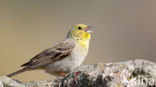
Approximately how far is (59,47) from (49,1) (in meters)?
12.9

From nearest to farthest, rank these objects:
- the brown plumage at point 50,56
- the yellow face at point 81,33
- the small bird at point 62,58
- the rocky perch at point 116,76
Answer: the rocky perch at point 116,76, the small bird at point 62,58, the brown plumage at point 50,56, the yellow face at point 81,33

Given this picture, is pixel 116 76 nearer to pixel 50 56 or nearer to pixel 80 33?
pixel 50 56

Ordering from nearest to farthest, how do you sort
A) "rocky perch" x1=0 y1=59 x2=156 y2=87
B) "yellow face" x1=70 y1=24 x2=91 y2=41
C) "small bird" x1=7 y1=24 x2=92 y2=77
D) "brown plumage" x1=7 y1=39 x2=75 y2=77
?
1. "rocky perch" x1=0 y1=59 x2=156 y2=87
2. "small bird" x1=7 y1=24 x2=92 y2=77
3. "brown plumage" x1=7 y1=39 x2=75 y2=77
4. "yellow face" x1=70 y1=24 x2=91 y2=41

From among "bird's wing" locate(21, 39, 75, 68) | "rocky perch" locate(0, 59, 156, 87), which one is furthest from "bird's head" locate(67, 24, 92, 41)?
"rocky perch" locate(0, 59, 156, 87)

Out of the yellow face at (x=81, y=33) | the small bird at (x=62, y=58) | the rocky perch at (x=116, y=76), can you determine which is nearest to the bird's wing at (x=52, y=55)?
the small bird at (x=62, y=58)

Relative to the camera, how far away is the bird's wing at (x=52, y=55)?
26.6 feet

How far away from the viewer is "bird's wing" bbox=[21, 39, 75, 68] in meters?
8.12

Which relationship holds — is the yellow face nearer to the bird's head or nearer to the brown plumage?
the bird's head

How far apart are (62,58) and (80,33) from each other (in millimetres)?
849

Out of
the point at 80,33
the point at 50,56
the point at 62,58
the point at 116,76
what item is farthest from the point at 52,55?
the point at 116,76

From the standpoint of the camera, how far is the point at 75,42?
8.51 meters

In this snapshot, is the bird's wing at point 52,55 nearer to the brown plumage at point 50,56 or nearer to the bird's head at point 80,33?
the brown plumage at point 50,56

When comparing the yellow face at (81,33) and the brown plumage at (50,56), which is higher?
the yellow face at (81,33)

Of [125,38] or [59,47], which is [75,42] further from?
[125,38]
